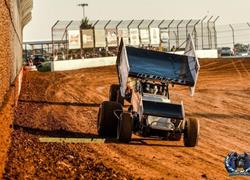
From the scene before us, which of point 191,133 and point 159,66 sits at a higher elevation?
point 159,66

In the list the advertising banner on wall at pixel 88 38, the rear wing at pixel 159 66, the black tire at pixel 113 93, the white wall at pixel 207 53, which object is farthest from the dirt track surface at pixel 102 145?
the white wall at pixel 207 53

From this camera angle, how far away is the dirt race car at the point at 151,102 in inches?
413

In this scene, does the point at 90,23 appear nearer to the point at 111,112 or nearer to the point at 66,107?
the point at 66,107

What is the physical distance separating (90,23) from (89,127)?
1165 inches

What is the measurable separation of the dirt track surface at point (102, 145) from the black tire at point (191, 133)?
0.15 m

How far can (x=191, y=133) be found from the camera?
10.6 meters

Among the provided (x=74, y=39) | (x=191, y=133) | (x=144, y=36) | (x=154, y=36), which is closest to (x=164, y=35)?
(x=154, y=36)

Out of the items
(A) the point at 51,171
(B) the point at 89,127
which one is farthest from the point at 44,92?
(A) the point at 51,171

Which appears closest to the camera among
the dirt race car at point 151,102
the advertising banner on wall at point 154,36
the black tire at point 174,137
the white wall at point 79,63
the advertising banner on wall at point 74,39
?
the dirt race car at point 151,102

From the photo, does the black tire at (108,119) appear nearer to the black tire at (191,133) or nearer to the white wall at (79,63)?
the black tire at (191,133)

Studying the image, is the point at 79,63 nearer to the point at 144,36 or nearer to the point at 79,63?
the point at 79,63

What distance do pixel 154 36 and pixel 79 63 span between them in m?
9.42

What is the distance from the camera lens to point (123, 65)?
1261cm

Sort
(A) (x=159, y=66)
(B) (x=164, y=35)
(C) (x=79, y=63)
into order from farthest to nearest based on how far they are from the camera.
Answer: (B) (x=164, y=35), (C) (x=79, y=63), (A) (x=159, y=66)
